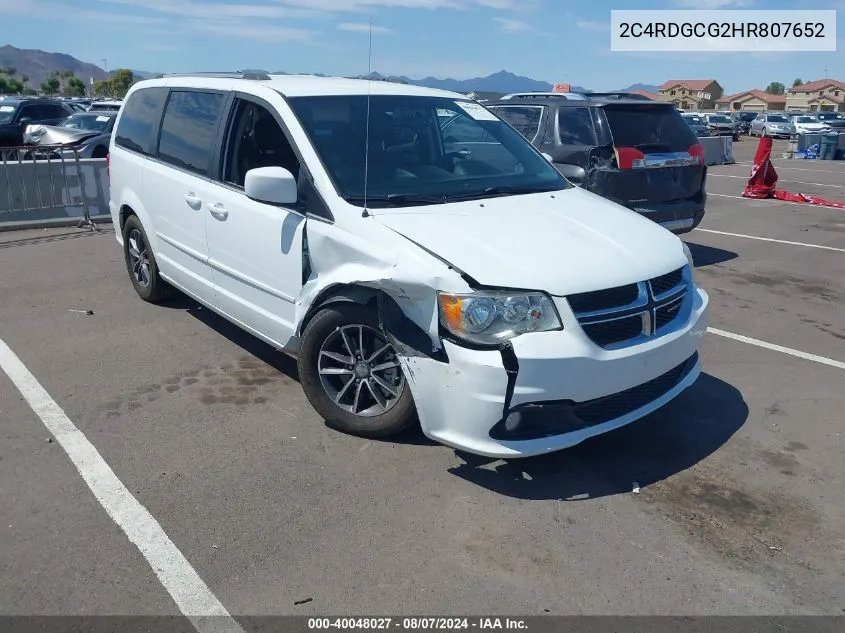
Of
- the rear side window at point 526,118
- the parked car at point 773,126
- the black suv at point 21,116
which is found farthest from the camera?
the parked car at point 773,126

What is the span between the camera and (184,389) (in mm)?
5016

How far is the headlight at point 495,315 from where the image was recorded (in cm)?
351

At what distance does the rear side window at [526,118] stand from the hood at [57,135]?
10.2 meters

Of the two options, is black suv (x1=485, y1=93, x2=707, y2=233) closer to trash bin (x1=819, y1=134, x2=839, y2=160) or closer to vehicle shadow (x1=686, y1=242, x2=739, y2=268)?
vehicle shadow (x1=686, y1=242, x2=739, y2=268)

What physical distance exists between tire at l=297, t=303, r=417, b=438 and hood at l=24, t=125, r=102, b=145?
1334 centimetres

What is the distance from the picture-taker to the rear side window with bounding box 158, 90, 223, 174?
5.24 meters

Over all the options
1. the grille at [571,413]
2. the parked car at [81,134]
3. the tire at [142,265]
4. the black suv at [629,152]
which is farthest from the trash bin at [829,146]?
the grille at [571,413]

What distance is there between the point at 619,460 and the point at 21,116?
19.5 m

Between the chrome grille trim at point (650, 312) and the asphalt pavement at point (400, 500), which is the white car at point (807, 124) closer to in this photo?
the asphalt pavement at point (400, 500)

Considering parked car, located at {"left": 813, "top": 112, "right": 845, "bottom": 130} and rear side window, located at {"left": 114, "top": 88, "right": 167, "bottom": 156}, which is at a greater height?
parked car, located at {"left": 813, "top": 112, "right": 845, "bottom": 130}

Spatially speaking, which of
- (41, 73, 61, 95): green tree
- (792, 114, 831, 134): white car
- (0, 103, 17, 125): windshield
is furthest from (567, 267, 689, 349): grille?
(41, 73, 61, 95): green tree

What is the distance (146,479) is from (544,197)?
2789 millimetres

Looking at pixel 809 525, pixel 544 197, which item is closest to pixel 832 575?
pixel 809 525

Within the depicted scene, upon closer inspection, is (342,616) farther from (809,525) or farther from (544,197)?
(544,197)
